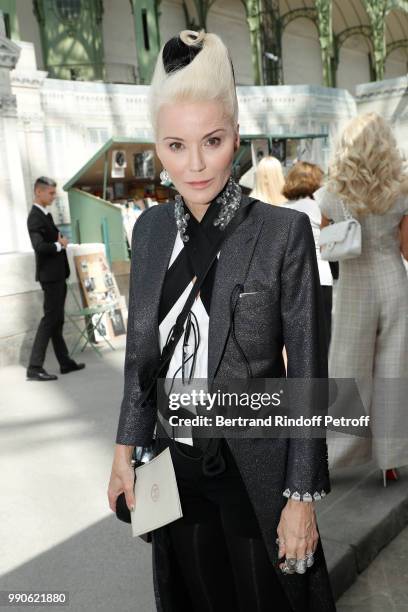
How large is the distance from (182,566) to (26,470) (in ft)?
8.49

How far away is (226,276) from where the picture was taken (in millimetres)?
1404

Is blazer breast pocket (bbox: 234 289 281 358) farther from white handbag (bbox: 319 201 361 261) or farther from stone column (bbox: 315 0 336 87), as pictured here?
stone column (bbox: 315 0 336 87)

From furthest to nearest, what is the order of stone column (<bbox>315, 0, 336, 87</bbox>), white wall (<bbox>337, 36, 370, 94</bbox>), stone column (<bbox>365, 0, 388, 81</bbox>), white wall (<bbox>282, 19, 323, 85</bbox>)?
white wall (<bbox>337, 36, 370, 94</bbox>), white wall (<bbox>282, 19, 323, 85</bbox>), stone column (<bbox>365, 0, 388, 81</bbox>), stone column (<bbox>315, 0, 336, 87</bbox>)

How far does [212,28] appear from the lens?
26.6 m

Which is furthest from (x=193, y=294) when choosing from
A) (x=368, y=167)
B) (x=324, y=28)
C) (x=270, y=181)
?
(x=324, y=28)

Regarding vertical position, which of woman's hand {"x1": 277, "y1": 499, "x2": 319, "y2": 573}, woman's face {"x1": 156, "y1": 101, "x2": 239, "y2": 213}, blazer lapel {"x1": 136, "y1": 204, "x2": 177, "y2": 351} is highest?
woman's face {"x1": 156, "y1": 101, "x2": 239, "y2": 213}

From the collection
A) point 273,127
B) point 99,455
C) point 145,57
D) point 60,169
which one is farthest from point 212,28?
point 99,455

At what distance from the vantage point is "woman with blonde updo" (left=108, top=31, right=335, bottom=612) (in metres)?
1.37

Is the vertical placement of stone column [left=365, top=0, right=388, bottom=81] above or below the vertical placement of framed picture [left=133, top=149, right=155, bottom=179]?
above

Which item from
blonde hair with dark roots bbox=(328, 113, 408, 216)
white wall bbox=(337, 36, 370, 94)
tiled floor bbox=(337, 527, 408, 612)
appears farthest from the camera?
white wall bbox=(337, 36, 370, 94)

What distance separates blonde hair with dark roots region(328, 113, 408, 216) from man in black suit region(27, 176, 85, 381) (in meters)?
4.00

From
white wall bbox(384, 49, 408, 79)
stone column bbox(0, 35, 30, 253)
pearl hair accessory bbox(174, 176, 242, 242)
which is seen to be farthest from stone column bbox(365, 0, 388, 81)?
pearl hair accessory bbox(174, 176, 242, 242)

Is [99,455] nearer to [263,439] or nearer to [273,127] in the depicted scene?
[263,439]

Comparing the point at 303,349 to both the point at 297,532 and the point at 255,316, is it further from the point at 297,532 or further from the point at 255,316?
the point at 297,532
